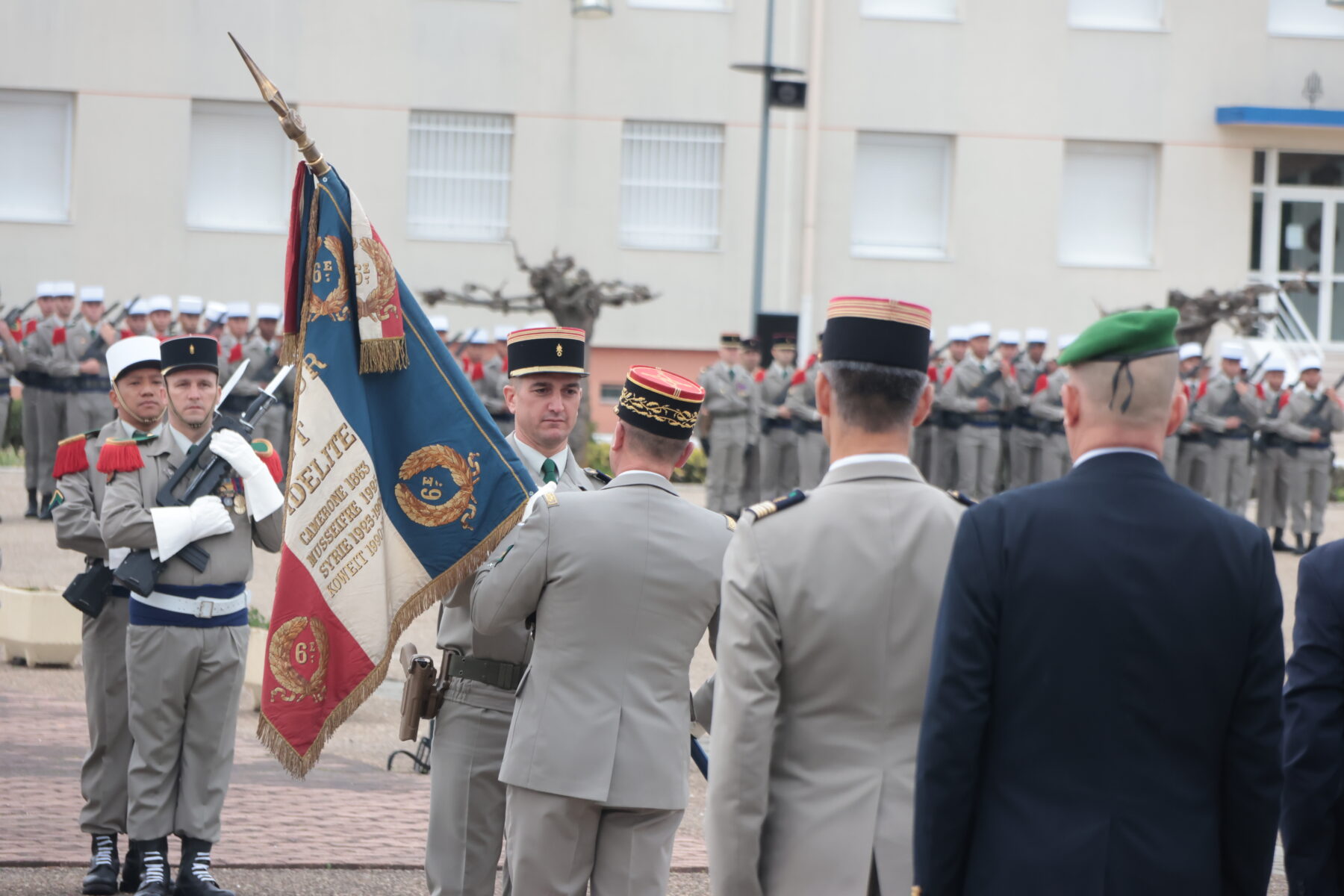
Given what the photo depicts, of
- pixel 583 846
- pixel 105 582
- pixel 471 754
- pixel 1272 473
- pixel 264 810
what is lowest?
pixel 264 810

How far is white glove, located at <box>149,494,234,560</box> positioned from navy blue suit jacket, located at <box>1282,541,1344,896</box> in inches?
140

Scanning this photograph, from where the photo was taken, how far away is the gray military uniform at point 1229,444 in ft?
63.9

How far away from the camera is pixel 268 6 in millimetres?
24891

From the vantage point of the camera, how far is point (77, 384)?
55.7 ft

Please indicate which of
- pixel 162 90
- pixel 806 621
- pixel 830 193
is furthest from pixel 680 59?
pixel 806 621

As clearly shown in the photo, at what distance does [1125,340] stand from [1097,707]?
642 mm

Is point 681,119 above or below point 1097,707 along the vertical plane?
above

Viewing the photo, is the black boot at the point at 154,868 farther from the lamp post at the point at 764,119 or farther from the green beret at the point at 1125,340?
the lamp post at the point at 764,119

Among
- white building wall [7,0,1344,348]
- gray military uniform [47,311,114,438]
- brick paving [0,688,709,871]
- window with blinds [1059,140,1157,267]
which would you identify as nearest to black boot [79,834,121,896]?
brick paving [0,688,709,871]

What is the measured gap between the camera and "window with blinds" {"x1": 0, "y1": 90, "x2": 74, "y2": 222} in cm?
2498

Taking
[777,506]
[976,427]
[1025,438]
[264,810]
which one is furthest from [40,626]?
[1025,438]

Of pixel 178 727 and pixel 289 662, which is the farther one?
pixel 178 727

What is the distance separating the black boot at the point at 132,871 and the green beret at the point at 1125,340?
4.02m

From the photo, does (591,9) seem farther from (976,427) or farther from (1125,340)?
(1125,340)
